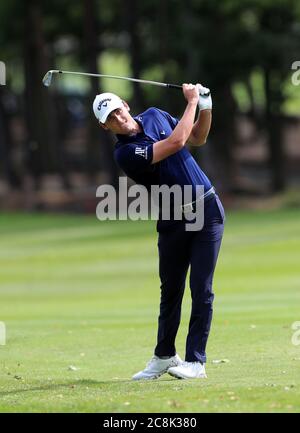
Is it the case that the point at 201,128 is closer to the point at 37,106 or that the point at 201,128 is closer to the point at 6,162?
the point at 37,106

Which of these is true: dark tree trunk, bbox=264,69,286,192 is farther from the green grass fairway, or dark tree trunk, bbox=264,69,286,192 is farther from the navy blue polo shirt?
the navy blue polo shirt

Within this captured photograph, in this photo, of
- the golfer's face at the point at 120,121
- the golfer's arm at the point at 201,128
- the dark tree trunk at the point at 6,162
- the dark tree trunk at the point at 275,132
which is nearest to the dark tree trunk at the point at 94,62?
the dark tree trunk at the point at 275,132

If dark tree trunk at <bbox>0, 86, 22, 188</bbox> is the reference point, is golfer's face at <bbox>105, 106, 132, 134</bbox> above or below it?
above

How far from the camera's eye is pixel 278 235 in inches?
1160

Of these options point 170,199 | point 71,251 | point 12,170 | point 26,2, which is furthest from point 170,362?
point 12,170

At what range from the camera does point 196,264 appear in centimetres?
928

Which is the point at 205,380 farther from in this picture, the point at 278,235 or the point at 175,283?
the point at 278,235

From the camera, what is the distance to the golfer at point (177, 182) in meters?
9.07

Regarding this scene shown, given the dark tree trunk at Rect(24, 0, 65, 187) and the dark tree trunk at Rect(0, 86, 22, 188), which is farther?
the dark tree trunk at Rect(0, 86, 22, 188)

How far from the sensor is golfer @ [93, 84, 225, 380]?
9070 mm

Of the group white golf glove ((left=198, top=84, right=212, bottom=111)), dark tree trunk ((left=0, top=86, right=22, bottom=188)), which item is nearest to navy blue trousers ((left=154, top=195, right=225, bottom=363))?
white golf glove ((left=198, top=84, right=212, bottom=111))

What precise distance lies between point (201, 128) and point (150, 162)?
31.4 inches

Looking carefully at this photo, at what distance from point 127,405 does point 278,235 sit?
22024mm

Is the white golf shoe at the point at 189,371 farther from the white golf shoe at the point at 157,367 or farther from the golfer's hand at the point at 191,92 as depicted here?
the golfer's hand at the point at 191,92
